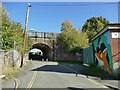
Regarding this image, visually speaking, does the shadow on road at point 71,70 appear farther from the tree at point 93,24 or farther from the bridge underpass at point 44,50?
the tree at point 93,24

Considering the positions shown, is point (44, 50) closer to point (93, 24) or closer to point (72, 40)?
point (72, 40)

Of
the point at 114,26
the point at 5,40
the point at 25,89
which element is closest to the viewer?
the point at 25,89

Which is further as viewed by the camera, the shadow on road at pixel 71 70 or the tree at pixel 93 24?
the tree at pixel 93 24

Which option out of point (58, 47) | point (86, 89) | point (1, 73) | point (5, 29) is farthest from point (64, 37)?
point (86, 89)

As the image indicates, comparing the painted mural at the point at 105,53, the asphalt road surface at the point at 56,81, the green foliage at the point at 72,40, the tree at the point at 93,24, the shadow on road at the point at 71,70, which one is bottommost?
the asphalt road surface at the point at 56,81

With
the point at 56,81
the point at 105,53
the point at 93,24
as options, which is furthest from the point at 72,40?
the point at 56,81

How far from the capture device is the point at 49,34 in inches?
2687

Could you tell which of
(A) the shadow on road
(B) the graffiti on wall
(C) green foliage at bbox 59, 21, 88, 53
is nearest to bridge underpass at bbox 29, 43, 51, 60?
(C) green foliage at bbox 59, 21, 88, 53

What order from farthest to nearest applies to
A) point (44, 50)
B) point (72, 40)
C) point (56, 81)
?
point (44, 50) → point (72, 40) → point (56, 81)

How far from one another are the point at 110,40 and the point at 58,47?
141ft

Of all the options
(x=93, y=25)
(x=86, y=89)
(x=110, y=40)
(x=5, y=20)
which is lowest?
(x=86, y=89)

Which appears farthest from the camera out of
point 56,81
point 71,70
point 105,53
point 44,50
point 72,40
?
point 44,50

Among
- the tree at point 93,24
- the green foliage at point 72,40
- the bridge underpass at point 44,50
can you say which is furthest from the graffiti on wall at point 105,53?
the tree at point 93,24

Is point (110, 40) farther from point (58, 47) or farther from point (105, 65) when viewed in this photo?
point (58, 47)
